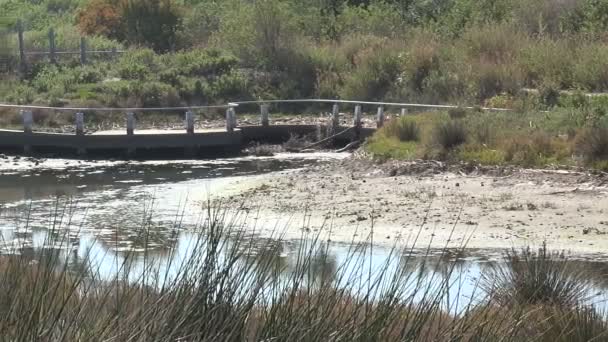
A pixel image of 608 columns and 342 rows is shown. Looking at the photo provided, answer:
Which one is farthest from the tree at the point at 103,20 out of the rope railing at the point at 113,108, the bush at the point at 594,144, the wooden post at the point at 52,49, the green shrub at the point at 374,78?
the bush at the point at 594,144

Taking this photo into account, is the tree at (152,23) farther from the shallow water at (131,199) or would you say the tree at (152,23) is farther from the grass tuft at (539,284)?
the grass tuft at (539,284)

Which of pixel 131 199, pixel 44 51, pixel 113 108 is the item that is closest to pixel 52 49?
pixel 44 51

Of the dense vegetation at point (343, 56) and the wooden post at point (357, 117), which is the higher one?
the dense vegetation at point (343, 56)

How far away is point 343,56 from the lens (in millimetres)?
38500

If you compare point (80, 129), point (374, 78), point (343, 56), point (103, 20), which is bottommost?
point (80, 129)

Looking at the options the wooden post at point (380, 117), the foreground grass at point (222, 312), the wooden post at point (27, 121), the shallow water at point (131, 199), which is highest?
the foreground grass at point (222, 312)

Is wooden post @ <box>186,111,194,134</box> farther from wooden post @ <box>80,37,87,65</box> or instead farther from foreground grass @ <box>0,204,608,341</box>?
foreground grass @ <box>0,204,608,341</box>

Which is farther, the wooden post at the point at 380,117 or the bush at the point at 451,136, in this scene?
the wooden post at the point at 380,117

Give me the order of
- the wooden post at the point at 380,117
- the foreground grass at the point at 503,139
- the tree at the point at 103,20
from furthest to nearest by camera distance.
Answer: the tree at the point at 103,20, the wooden post at the point at 380,117, the foreground grass at the point at 503,139

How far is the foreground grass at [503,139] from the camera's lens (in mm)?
23344

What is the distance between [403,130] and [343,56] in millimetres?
11025

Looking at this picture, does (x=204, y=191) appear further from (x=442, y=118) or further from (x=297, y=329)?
(x=297, y=329)

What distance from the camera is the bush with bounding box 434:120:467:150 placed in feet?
84.0

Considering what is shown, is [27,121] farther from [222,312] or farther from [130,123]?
[222,312]
